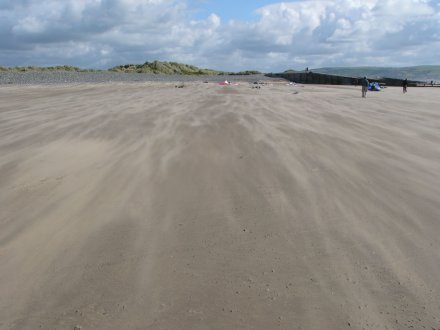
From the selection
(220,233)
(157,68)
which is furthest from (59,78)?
(157,68)

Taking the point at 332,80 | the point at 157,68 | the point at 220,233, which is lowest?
the point at 220,233

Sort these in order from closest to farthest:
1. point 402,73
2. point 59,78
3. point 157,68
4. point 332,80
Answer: point 59,78, point 332,80, point 157,68, point 402,73

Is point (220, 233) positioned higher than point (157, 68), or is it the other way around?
point (157, 68)

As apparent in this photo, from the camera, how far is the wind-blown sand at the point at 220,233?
2.89 m

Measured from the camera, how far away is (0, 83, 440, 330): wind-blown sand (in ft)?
9.49

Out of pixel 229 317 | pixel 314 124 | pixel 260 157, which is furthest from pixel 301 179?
pixel 314 124

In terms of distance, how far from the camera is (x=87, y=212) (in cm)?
447

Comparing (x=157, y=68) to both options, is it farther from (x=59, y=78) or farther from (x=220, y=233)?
(x=220, y=233)

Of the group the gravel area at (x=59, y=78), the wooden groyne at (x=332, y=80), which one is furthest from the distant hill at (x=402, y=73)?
the gravel area at (x=59, y=78)

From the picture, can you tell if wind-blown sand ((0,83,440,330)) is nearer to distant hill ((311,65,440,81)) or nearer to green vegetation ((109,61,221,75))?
distant hill ((311,65,440,81))

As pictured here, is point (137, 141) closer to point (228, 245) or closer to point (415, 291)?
point (228, 245)

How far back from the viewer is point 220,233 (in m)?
3.98

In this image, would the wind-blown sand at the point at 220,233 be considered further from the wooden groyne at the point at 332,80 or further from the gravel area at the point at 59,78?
the wooden groyne at the point at 332,80

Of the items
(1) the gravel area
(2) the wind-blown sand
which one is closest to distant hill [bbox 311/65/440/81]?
(1) the gravel area
